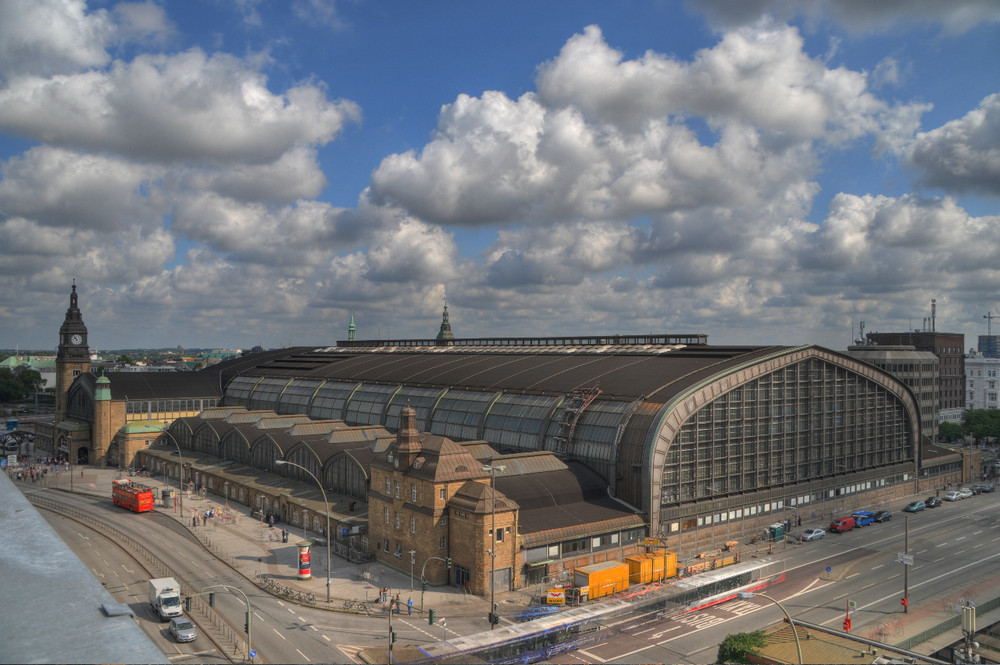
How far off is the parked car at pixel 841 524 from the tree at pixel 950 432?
100376 mm

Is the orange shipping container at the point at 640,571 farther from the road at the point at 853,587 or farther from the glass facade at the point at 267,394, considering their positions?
the glass facade at the point at 267,394

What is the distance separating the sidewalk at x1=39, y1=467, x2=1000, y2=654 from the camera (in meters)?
56.7

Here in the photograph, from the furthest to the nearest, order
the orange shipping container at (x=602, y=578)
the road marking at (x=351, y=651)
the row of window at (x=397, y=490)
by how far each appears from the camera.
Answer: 1. the row of window at (x=397, y=490)
2. the orange shipping container at (x=602, y=578)
3. the road marking at (x=351, y=651)

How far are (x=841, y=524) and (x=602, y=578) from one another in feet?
130

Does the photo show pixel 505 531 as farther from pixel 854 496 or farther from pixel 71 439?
pixel 71 439

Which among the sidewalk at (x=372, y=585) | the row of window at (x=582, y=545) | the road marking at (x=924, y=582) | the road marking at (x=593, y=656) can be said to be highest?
the row of window at (x=582, y=545)

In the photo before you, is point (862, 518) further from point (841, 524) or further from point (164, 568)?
point (164, 568)

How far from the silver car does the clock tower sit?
120 meters

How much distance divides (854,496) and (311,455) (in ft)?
242

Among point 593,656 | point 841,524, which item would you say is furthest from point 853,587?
point 593,656

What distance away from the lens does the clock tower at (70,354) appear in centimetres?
15475

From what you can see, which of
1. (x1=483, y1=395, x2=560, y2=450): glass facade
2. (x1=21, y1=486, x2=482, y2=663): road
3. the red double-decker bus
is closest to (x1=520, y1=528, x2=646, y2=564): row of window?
(x1=21, y1=486, x2=482, y2=663): road

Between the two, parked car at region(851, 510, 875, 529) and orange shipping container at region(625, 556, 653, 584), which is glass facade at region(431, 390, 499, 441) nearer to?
orange shipping container at region(625, 556, 653, 584)

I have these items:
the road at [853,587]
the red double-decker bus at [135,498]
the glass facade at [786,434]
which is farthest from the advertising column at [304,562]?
the red double-decker bus at [135,498]
